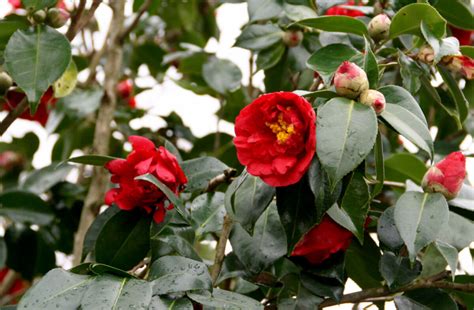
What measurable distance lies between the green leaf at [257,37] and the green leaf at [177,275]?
51cm

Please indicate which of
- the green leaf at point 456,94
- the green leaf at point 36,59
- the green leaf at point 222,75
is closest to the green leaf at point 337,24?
the green leaf at point 456,94

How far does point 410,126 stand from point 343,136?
96 millimetres

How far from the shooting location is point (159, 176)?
1008mm

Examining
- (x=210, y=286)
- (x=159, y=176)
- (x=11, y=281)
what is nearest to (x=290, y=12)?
(x=159, y=176)

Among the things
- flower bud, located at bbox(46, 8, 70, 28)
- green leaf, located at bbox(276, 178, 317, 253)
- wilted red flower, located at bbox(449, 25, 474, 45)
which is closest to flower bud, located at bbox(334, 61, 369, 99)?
green leaf, located at bbox(276, 178, 317, 253)

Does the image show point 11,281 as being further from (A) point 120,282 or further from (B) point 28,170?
(A) point 120,282

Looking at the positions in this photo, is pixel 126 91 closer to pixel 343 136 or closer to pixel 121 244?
pixel 121 244

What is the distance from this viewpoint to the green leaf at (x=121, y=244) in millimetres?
1034

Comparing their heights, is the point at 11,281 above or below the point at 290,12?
below

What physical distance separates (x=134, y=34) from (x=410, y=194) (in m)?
1.33

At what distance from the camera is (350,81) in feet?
2.81

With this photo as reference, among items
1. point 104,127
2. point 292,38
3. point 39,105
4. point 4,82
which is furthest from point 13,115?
point 292,38

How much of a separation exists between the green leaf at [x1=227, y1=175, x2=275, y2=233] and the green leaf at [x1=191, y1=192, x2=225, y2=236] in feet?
0.40

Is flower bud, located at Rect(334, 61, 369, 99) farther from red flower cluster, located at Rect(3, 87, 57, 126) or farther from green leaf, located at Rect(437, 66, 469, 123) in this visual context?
red flower cluster, located at Rect(3, 87, 57, 126)
